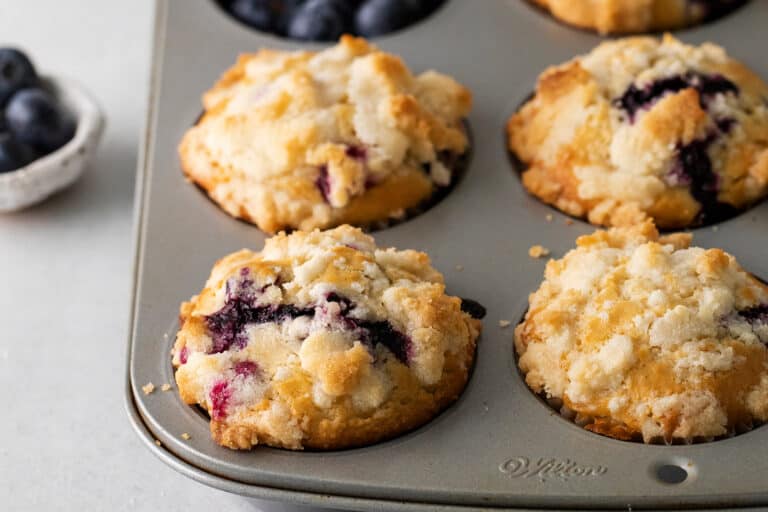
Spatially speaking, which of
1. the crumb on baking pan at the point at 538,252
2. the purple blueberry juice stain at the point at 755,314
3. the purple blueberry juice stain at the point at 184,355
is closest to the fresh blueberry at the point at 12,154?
the purple blueberry juice stain at the point at 184,355

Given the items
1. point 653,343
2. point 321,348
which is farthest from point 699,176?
point 321,348

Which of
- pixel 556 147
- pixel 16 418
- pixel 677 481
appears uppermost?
pixel 556 147

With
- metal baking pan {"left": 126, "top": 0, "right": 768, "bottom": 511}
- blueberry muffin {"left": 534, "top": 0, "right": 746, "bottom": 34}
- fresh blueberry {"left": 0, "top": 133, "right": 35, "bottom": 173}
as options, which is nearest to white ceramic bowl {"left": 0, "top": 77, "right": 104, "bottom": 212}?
fresh blueberry {"left": 0, "top": 133, "right": 35, "bottom": 173}

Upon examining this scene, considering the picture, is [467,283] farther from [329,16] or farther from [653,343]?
[329,16]

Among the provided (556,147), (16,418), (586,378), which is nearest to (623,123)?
(556,147)

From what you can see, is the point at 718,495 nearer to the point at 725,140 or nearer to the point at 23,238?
the point at 725,140

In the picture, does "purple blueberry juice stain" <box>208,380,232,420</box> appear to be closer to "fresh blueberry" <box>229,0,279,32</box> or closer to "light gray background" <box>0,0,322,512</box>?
"light gray background" <box>0,0,322,512</box>

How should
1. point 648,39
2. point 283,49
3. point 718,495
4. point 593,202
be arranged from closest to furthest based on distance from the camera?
point 718,495
point 593,202
point 648,39
point 283,49
